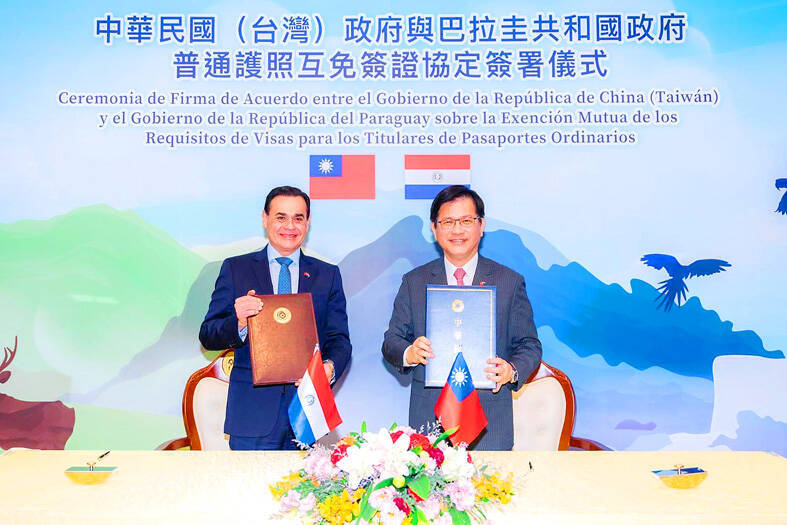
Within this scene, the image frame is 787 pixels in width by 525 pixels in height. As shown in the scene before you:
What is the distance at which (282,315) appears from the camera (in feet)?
10.3

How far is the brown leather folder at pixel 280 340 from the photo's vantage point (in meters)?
3.12

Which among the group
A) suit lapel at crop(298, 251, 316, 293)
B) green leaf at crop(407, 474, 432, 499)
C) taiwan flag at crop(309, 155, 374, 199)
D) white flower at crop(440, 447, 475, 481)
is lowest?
green leaf at crop(407, 474, 432, 499)

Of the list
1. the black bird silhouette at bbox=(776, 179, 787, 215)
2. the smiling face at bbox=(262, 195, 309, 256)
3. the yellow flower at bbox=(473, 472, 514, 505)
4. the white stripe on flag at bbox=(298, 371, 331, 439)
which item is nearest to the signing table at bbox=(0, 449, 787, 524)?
the yellow flower at bbox=(473, 472, 514, 505)

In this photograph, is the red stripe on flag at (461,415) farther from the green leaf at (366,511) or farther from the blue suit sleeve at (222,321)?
the blue suit sleeve at (222,321)

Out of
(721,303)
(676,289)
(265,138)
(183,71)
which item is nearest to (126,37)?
(183,71)

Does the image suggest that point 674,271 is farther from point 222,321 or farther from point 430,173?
point 222,321

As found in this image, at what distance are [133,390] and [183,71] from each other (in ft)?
6.25

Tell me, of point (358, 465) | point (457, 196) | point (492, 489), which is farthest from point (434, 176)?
point (358, 465)

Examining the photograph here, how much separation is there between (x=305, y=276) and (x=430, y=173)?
1.12 meters

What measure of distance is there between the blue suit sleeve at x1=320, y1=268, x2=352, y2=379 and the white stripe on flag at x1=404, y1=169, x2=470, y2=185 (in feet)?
2.96

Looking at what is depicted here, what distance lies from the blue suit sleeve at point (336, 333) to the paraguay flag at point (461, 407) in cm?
74

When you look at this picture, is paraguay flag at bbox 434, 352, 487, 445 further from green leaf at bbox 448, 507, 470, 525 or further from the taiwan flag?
the taiwan flag

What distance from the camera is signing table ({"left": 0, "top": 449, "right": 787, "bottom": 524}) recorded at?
2.05 m

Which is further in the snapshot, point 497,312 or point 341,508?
point 497,312
